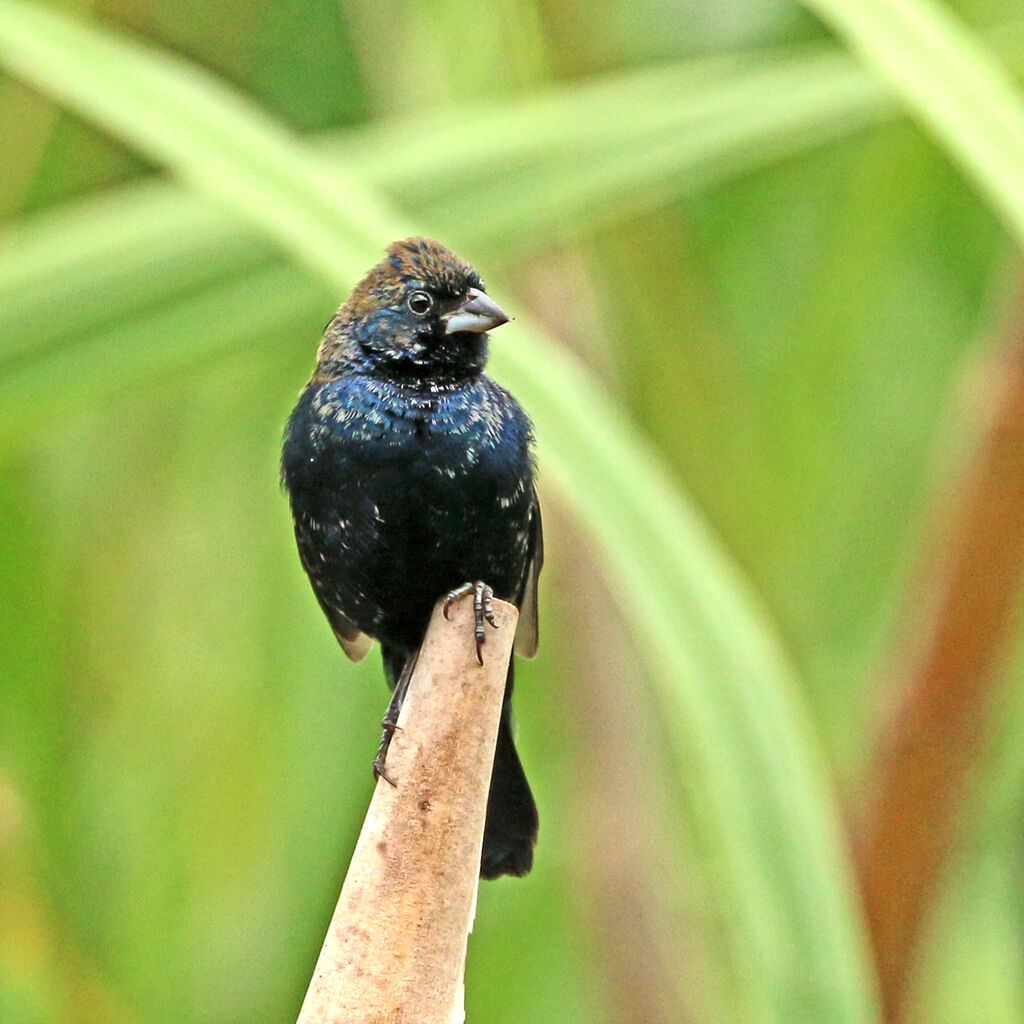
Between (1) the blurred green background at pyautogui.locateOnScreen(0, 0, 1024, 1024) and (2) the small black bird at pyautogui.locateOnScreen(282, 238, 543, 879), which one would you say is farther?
(1) the blurred green background at pyautogui.locateOnScreen(0, 0, 1024, 1024)

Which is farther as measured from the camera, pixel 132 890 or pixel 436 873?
pixel 132 890

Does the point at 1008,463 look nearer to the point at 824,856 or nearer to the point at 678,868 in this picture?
the point at 824,856

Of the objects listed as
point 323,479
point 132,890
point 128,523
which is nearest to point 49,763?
point 132,890

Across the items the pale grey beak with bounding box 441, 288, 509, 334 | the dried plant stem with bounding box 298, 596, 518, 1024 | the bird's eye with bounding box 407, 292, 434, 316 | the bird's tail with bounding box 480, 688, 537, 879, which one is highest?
the bird's eye with bounding box 407, 292, 434, 316

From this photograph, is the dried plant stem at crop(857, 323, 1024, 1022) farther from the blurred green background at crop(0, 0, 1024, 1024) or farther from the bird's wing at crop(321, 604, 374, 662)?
the bird's wing at crop(321, 604, 374, 662)

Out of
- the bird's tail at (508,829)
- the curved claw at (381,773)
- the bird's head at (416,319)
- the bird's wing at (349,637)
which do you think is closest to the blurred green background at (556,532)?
the bird's head at (416,319)

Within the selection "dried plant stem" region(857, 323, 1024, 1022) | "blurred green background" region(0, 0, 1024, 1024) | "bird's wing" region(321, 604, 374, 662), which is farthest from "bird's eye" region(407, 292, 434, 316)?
"dried plant stem" region(857, 323, 1024, 1022)
